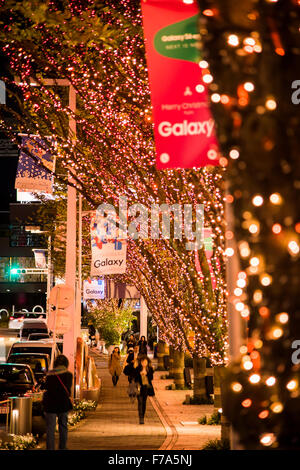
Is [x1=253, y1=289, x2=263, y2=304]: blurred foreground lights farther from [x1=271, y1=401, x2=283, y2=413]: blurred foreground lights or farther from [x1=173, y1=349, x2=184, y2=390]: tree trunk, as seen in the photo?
[x1=173, y1=349, x2=184, y2=390]: tree trunk

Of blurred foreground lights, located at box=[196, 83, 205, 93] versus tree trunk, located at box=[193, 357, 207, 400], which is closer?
blurred foreground lights, located at box=[196, 83, 205, 93]

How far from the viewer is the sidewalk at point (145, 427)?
12.8 metres

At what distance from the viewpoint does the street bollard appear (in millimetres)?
12852

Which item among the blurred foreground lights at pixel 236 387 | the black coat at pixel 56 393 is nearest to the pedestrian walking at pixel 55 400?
the black coat at pixel 56 393

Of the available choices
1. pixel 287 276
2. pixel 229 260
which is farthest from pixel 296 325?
pixel 229 260

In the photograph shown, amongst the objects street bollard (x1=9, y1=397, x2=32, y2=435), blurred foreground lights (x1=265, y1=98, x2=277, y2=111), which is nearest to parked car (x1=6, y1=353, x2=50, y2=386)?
street bollard (x1=9, y1=397, x2=32, y2=435)

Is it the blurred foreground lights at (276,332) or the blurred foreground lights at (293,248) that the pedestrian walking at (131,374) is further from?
the blurred foreground lights at (293,248)

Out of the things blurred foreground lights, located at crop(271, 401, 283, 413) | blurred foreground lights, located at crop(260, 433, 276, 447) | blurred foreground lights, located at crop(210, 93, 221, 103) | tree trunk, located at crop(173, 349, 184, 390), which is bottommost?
tree trunk, located at crop(173, 349, 184, 390)

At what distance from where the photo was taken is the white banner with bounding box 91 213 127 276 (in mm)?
18828

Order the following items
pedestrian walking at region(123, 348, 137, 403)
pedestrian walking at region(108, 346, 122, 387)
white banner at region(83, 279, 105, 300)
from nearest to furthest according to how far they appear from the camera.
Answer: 1. pedestrian walking at region(123, 348, 137, 403)
2. pedestrian walking at region(108, 346, 122, 387)
3. white banner at region(83, 279, 105, 300)

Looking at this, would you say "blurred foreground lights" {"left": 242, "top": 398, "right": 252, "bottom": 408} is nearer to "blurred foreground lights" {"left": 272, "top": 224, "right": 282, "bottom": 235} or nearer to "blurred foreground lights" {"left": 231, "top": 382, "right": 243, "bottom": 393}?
"blurred foreground lights" {"left": 231, "top": 382, "right": 243, "bottom": 393}

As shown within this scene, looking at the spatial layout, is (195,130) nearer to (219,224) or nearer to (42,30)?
(219,224)

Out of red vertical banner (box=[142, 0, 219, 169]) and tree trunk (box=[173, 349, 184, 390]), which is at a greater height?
red vertical banner (box=[142, 0, 219, 169])

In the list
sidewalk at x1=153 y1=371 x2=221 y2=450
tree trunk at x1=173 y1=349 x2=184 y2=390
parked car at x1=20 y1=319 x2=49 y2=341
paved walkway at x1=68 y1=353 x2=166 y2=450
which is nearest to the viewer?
paved walkway at x1=68 y1=353 x2=166 y2=450
